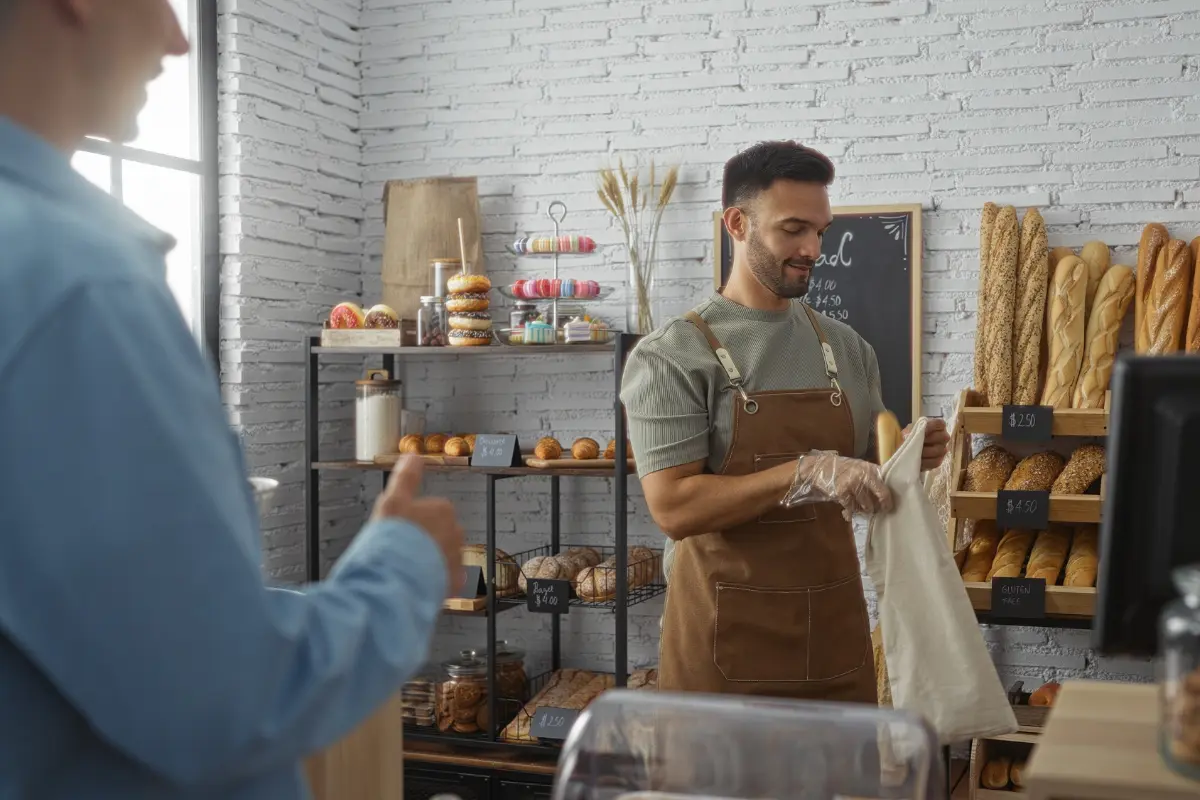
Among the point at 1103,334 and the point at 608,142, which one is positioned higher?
the point at 608,142

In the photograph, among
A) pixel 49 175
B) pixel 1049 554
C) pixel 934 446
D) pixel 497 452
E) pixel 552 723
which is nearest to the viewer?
pixel 49 175

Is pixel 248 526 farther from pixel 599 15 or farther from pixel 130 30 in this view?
pixel 599 15

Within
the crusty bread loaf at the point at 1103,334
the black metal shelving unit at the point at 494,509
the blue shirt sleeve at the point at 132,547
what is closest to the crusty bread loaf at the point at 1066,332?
the crusty bread loaf at the point at 1103,334

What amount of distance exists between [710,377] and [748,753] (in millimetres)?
1256

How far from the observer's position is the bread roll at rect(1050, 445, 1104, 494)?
3456 millimetres

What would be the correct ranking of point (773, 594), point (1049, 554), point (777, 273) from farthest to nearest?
1. point (1049, 554)
2. point (777, 273)
3. point (773, 594)

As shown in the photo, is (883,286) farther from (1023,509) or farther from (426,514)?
(426,514)

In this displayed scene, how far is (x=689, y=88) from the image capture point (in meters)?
4.18

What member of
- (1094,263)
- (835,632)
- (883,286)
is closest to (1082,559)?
(1094,263)

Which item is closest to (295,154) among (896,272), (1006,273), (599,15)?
(599,15)

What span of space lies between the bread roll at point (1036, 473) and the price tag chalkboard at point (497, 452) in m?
1.54

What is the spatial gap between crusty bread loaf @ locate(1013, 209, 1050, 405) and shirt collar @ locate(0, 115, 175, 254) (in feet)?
10.2

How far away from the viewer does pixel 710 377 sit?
2.51m

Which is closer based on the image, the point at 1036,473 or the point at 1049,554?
the point at 1049,554
